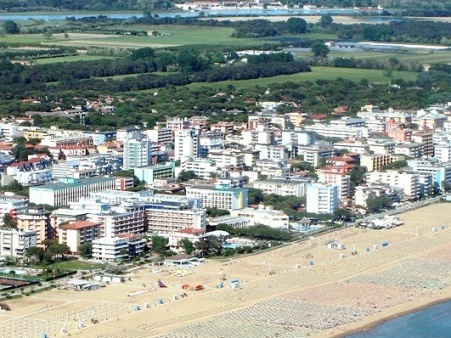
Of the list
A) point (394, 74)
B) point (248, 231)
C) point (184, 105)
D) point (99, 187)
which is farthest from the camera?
point (394, 74)

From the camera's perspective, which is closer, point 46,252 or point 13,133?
point 46,252

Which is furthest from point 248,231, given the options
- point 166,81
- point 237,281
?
point 166,81

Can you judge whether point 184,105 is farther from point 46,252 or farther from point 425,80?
point 46,252

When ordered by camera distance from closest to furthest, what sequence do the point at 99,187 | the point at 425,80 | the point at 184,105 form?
the point at 99,187 < the point at 184,105 < the point at 425,80

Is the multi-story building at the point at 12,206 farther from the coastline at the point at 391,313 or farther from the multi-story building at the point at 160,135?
the multi-story building at the point at 160,135

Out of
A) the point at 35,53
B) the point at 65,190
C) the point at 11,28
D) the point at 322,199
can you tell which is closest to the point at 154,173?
the point at 65,190

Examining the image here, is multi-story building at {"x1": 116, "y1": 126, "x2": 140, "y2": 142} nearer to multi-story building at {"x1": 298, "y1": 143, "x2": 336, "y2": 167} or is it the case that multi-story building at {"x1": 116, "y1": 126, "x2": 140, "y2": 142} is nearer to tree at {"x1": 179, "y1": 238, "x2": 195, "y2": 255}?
multi-story building at {"x1": 298, "y1": 143, "x2": 336, "y2": 167}

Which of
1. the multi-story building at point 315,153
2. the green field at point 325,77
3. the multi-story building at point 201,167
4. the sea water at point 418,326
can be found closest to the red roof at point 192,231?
the sea water at point 418,326

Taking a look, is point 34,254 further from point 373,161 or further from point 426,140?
point 426,140
